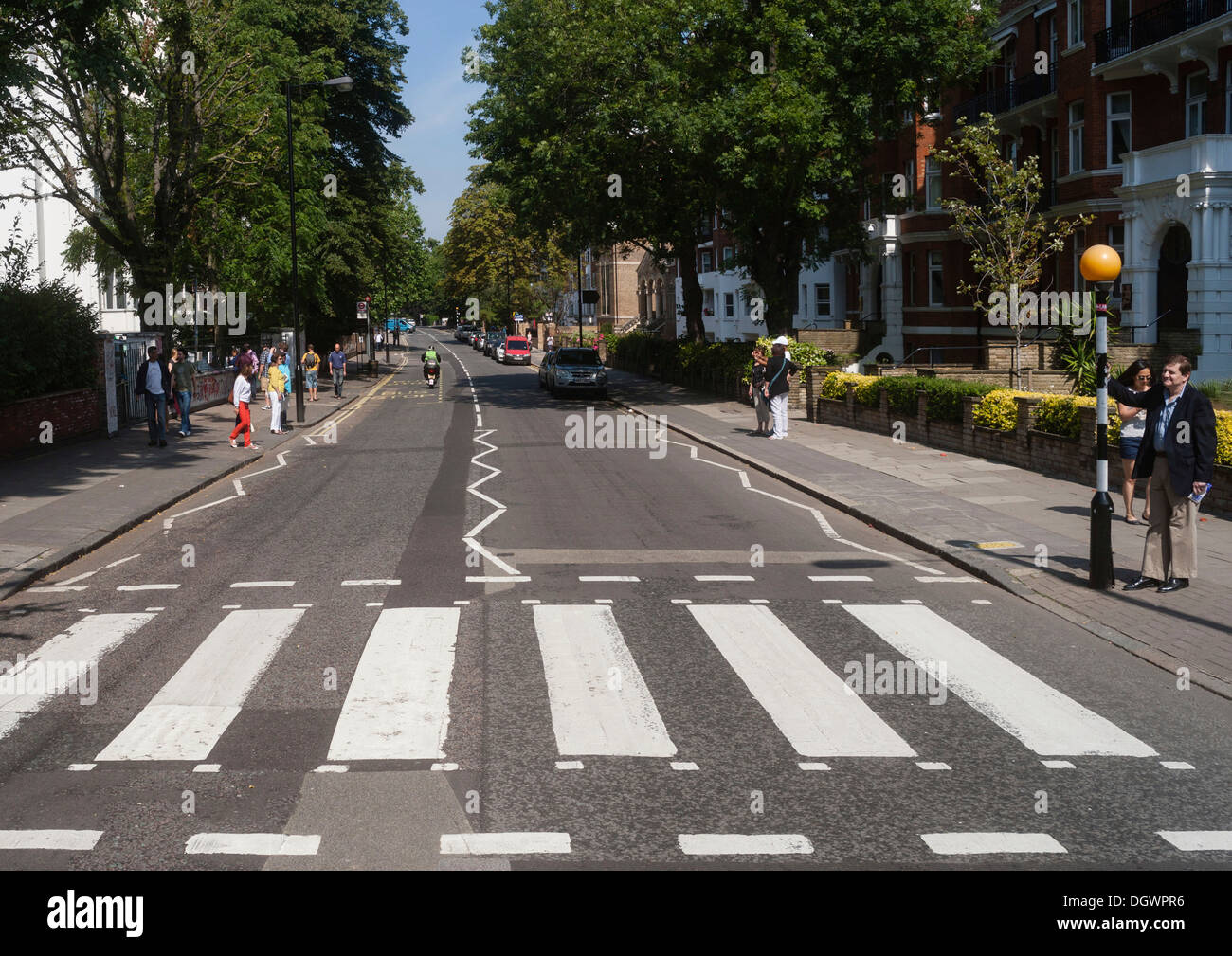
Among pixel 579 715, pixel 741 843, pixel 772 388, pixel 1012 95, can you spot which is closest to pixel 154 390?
pixel 772 388

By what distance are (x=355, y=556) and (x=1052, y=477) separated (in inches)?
428

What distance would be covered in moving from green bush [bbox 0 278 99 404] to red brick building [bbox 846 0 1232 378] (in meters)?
22.9

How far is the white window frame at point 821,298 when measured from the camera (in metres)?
55.6

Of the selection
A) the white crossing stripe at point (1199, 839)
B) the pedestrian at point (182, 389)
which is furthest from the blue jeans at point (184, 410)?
the white crossing stripe at point (1199, 839)

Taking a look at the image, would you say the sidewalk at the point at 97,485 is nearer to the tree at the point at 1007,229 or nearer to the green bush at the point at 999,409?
the green bush at the point at 999,409

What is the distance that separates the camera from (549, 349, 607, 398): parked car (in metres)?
41.9

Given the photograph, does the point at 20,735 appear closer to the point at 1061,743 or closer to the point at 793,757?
the point at 793,757

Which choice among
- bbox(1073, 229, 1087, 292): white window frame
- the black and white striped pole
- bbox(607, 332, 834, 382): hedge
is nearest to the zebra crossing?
the black and white striped pole

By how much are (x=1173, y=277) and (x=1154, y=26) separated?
6.15 m

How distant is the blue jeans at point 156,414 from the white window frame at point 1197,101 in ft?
78.7

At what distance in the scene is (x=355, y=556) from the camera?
42.8 feet

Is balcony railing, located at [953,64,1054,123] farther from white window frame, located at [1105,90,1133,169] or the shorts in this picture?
the shorts

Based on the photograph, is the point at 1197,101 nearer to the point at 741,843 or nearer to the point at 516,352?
the point at 741,843
